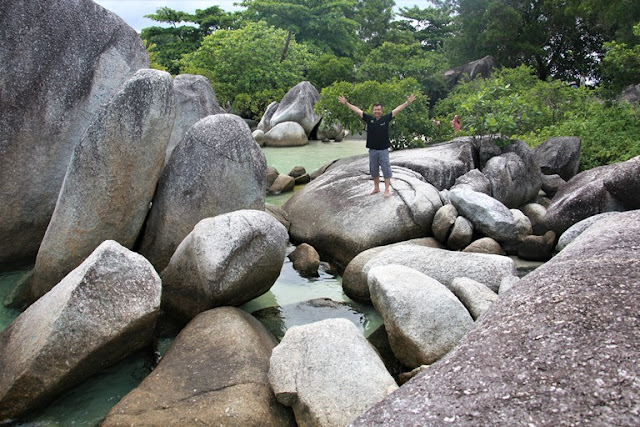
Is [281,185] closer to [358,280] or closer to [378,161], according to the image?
[378,161]

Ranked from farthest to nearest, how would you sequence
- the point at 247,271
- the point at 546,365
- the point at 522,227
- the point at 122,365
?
the point at 522,227 < the point at 247,271 < the point at 122,365 < the point at 546,365

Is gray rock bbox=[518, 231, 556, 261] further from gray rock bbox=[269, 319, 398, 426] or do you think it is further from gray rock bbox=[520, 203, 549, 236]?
gray rock bbox=[269, 319, 398, 426]

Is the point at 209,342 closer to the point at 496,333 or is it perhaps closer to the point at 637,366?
the point at 496,333

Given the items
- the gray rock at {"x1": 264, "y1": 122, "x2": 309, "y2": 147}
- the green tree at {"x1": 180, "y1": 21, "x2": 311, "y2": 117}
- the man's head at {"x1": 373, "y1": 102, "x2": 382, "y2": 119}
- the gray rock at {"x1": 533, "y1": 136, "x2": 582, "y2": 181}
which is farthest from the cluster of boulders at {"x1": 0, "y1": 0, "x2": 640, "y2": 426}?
the green tree at {"x1": 180, "y1": 21, "x2": 311, "y2": 117}

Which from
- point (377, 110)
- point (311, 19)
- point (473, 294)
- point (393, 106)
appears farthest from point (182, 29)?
point (473, 294)

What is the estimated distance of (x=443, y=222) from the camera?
30.5ft

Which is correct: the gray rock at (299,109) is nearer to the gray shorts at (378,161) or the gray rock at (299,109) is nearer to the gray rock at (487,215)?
the gray shorts at (378,161)

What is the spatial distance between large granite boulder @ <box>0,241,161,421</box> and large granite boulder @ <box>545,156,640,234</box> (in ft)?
23.1

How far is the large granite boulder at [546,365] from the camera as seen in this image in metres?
2.64

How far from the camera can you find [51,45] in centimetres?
758

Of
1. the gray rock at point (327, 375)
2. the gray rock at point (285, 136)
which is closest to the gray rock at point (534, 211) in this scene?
the gray rock at point (327, 375)

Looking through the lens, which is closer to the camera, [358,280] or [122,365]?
[122,365]

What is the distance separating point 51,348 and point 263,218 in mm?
2744

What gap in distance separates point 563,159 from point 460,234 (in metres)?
5.88
